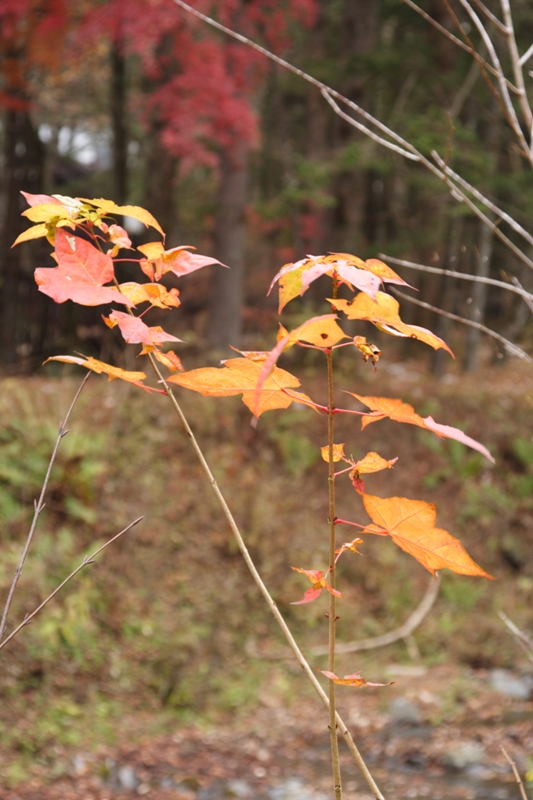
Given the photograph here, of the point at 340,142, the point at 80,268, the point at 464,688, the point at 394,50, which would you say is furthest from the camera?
the point at 340,142

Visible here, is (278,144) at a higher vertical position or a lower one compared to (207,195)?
higher

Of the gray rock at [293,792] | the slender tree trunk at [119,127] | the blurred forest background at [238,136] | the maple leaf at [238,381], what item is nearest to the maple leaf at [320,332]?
the maple leaf at [238,381]

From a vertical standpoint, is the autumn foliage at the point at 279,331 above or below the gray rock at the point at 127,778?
above

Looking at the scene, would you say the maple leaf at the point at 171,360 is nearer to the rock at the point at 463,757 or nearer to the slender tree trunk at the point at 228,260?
the rock at the point at 463,757

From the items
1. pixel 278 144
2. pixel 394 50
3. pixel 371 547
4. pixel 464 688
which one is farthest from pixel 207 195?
pixel 464 688

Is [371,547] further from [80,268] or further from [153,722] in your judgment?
[80,268]

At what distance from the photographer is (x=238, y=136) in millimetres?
8094

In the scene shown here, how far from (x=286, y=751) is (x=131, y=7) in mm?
6088

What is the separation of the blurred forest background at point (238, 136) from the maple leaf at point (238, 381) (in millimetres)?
5478

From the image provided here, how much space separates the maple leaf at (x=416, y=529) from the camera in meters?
0.94

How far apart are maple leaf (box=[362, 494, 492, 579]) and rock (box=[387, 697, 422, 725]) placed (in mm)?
4623

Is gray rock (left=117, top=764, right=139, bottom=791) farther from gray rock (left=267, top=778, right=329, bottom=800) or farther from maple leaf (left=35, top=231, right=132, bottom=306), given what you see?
maple leaf (left=35, top=231, right=132, bottom=306)

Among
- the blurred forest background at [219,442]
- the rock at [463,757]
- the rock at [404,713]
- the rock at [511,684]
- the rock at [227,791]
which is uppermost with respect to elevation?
the blurred forest background at [219,442]

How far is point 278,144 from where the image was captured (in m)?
13.4
